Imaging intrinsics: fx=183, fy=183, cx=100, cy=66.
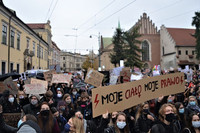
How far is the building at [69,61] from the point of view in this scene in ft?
337

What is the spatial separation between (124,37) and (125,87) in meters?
41.6

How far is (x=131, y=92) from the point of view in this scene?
3.71m

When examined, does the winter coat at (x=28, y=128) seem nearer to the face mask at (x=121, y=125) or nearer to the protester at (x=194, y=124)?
the face mask at (x=121, y=125)

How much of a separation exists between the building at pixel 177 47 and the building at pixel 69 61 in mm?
62816

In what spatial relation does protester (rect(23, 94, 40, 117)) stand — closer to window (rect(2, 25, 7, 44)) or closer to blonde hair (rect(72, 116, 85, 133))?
blonde hair (rect(72, 116, 85, 133))

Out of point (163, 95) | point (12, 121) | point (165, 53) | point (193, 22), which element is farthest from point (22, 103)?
point (165, 53)

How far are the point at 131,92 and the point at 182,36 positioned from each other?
50.1 metres

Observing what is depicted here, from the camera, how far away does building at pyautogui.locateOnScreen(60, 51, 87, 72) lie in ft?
337

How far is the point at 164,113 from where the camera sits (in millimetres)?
3207

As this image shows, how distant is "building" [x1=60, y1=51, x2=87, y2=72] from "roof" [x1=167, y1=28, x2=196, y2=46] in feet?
214

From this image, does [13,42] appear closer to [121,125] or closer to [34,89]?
Answer: [34,89]

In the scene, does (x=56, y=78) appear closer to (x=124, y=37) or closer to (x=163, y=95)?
(x=163, y=95)

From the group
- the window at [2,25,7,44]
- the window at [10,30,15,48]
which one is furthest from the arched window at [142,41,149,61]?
the window at [2,25,7,44]

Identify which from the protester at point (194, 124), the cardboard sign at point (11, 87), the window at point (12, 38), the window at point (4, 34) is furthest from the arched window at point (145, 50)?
the protester at point (194, 124)
